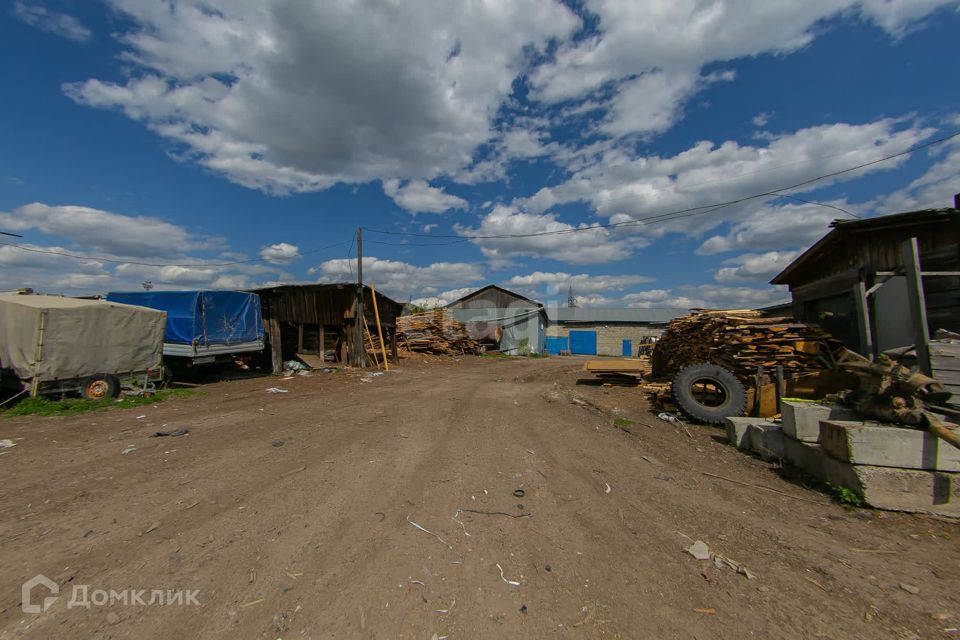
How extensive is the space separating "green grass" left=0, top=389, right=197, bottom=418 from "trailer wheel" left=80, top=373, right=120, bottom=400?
262 mm

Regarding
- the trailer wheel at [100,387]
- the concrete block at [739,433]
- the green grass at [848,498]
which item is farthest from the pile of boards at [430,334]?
the green grass at [848,498]

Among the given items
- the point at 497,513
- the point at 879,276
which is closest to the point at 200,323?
the point at 497,513

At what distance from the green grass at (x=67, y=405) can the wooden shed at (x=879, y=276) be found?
15.2m

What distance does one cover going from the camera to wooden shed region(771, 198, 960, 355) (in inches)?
265

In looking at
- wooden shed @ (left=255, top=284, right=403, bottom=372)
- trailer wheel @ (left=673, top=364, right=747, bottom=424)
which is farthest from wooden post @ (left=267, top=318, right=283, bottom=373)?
trailer wheel @ (left=673, top=364, right=747, bottom=424)

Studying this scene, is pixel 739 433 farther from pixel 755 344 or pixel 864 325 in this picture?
pixel 755 344

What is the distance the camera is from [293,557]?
3.01m

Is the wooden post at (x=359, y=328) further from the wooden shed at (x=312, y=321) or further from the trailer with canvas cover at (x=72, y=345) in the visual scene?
the trailer with canvas cover at (x=72, y=345)

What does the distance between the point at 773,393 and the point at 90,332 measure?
1602 cm

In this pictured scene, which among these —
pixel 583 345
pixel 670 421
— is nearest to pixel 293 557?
pixel 670 421

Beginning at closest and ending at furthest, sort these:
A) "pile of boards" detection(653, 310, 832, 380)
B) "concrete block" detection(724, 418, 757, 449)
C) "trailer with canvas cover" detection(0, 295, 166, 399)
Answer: "concrete block" detection(724, 418, 757, 449), "pile of boards" detection(653, 310, 832, 380), "trailer with canvas cover" detection(0, 295, 166, 399)

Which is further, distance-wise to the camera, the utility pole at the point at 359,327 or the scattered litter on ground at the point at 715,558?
the utility pole at the point at 359,327

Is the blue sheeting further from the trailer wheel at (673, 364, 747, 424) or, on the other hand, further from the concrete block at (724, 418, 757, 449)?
the concrete block at (724, 418, 757, 449)

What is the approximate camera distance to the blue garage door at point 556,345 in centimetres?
3725
